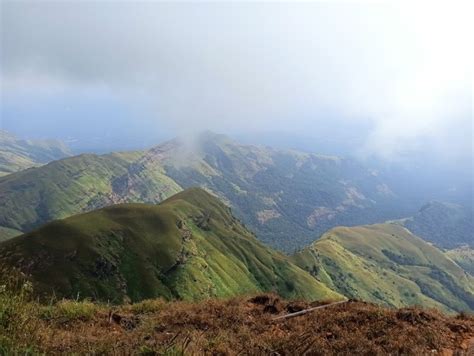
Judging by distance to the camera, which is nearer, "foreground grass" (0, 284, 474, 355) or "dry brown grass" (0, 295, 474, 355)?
"foreground grass" (0, 284, 474, 355)

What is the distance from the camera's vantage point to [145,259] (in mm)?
125375

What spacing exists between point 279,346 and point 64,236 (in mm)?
117937

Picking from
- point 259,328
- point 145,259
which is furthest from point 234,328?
point 145,259

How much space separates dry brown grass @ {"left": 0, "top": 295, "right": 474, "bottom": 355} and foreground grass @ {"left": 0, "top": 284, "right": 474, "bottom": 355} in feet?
0.09

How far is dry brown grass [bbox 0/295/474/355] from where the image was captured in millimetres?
10854

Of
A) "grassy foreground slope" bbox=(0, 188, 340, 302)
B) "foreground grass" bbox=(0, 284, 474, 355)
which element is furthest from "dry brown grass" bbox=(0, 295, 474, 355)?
"grassy foreground slope" bbox=(0, 188, 340, 302)

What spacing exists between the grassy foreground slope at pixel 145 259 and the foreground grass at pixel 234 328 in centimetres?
6079

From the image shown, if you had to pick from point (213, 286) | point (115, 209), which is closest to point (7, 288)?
point (213, 286)

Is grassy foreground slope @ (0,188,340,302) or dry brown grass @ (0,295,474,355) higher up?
dry brown grass @ (0,295,474,355)

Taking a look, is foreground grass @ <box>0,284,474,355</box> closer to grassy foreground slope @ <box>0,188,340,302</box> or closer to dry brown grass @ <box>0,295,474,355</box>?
dry brown grass @ <box>0,295,474,355</box>

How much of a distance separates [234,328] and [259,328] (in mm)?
837

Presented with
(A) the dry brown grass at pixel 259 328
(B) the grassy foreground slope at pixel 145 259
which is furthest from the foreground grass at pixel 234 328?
(B) the grassy foreground slope at pixel 145 259

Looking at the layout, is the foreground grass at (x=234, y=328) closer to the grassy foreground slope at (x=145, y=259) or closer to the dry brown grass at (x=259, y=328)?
the dry brown grass at (x=259, y=328)

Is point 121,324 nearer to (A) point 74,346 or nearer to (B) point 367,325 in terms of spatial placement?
(A) point 74,346
